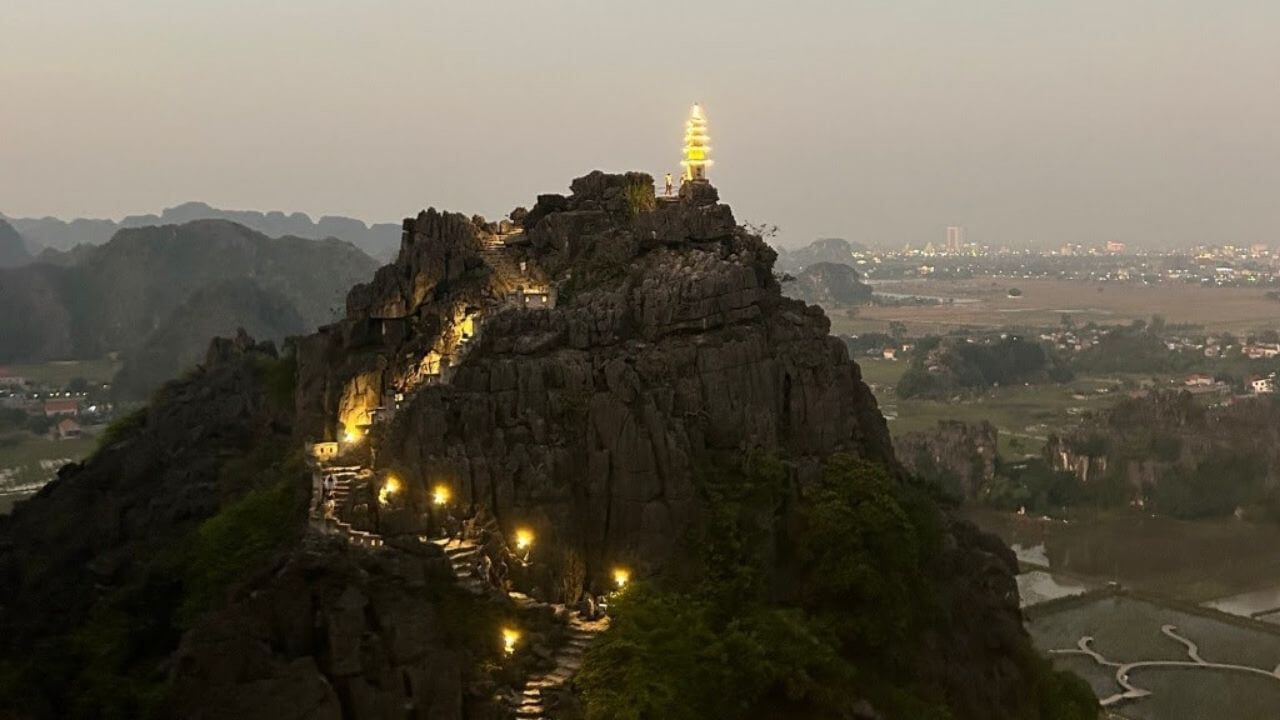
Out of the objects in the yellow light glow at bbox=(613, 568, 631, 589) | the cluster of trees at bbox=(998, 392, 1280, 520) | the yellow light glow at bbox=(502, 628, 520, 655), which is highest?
the yellow light glow at bbox=(613, 568, 631, 589)

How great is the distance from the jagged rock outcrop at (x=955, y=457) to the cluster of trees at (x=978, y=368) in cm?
3712

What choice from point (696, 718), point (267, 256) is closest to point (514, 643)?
point (696, 718)

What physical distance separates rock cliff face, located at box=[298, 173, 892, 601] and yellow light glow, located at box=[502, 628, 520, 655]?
75.3 inches

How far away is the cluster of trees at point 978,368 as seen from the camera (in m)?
124

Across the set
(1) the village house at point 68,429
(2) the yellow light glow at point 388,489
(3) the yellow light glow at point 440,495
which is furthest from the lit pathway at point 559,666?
(1) the village house at point 68,429

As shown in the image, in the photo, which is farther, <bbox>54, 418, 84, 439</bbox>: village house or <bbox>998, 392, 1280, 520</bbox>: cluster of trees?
<bbox>54, 418, 84, 439</bbox>: village house

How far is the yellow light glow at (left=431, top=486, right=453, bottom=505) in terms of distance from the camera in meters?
31.6

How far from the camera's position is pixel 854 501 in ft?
110

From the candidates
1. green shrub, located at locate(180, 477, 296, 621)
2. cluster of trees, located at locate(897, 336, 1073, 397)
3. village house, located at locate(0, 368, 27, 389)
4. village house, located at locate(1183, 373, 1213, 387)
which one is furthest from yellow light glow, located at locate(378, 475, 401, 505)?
village house, located at locate(1183, 373, 1213, 387)

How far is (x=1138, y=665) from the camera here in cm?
4769

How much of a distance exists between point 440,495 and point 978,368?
111 m

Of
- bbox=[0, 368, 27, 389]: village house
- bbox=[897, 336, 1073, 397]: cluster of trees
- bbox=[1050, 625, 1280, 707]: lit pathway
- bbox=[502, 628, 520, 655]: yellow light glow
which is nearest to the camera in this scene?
bbox=[502, 628, 520, 655]: yellow light glow

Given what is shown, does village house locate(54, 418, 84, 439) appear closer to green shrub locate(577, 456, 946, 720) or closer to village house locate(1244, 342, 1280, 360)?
green shrub locate(577, 456, 946, 720)

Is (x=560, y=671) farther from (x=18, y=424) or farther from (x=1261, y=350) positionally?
(x=1261, y=350)
